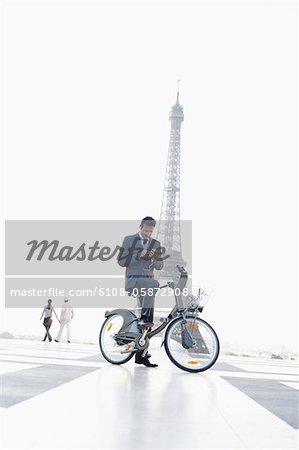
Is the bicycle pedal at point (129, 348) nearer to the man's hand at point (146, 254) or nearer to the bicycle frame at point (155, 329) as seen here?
the bicycle frame at point (155, 329)

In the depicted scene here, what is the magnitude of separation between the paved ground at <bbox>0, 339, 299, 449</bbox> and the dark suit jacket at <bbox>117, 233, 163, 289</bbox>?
4.22ft

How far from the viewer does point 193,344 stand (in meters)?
6.09

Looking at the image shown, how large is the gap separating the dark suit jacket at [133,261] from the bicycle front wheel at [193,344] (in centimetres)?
67

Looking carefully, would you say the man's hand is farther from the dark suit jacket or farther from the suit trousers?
the suit trousers

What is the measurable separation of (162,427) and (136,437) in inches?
12.0

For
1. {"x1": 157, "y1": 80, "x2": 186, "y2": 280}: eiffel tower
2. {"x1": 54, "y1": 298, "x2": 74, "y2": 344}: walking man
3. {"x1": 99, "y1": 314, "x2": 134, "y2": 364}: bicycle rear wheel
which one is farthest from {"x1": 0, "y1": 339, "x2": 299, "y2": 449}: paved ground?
{"x1": 157, "y1": 80, "x2": 186, "y2": 280}: eiffel tower

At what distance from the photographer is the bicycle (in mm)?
6078

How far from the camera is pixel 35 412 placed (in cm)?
315

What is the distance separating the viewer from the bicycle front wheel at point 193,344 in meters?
6.05

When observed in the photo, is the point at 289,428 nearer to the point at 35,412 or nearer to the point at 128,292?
the point at 35,412

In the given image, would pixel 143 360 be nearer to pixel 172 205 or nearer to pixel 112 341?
pixel 112 341

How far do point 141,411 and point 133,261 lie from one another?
3.10 meters

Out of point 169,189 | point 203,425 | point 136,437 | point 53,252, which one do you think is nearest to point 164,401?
point 203,425

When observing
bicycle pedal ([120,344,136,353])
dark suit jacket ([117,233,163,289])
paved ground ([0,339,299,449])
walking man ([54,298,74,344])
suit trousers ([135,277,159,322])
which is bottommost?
walking man ([54,298,74,344])
